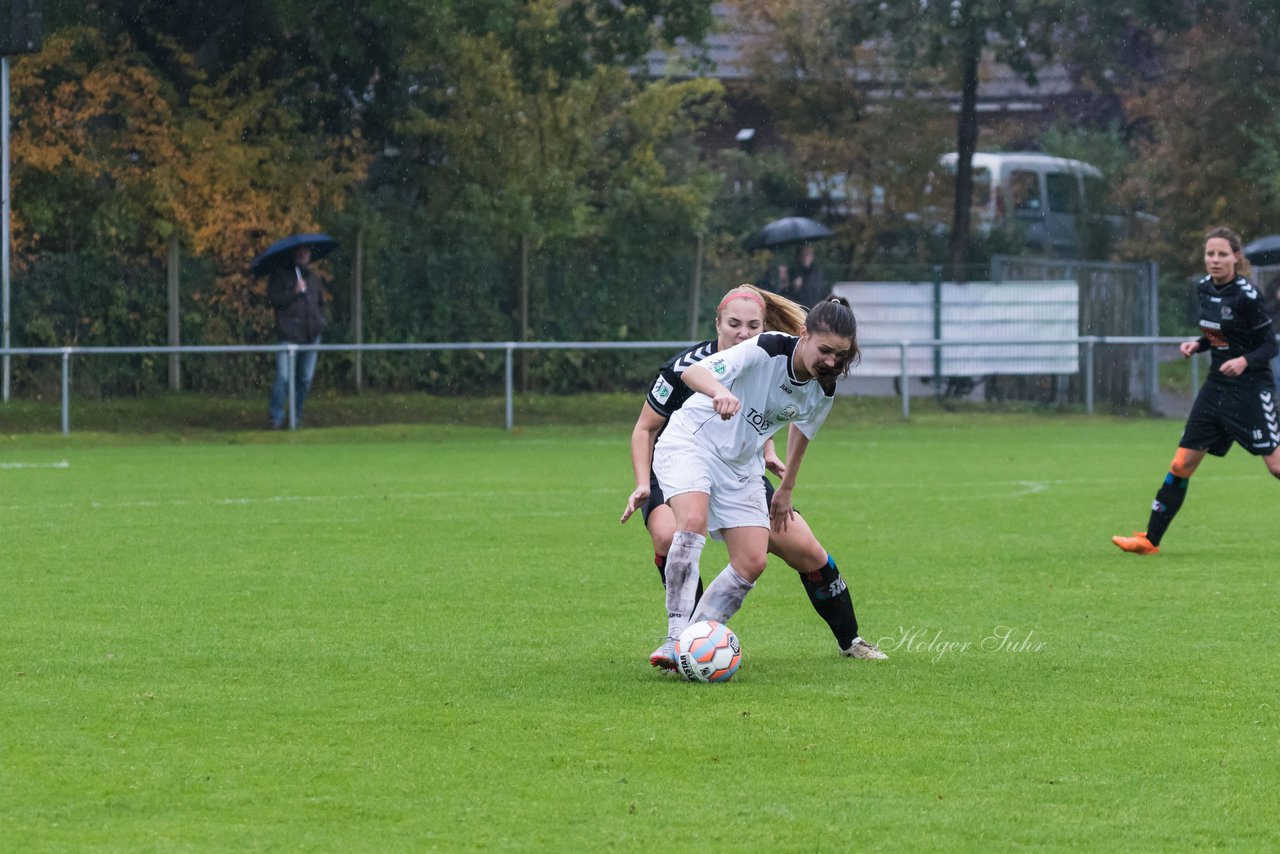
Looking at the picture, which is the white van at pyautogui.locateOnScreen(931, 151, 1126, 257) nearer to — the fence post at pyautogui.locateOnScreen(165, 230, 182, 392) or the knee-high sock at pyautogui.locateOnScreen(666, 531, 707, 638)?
the fence post at pyautogui.locateOnScreen(165, 230, 182, 392)

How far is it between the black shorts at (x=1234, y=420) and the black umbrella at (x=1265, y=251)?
1409 centimetres

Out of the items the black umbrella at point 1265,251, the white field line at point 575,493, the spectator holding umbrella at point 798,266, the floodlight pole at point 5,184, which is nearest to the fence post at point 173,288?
the floodlight pole at point 5,184

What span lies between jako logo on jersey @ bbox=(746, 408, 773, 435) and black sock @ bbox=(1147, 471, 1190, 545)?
16.4 ft

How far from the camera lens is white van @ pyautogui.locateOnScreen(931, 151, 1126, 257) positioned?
117 feet

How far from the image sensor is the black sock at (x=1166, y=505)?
1193 cm

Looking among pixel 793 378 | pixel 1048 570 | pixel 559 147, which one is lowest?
pixel 1048 570

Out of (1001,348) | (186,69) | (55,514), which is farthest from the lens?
(1001,348)

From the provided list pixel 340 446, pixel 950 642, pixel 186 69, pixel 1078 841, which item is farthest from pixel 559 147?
pixel 1078 841

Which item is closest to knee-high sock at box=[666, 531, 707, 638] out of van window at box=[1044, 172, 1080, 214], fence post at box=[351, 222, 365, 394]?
fence post at box=[351, 222, 365, 394]

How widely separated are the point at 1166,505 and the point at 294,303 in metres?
13.1

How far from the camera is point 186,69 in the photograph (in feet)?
82.6

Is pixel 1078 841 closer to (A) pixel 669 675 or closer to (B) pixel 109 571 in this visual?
(A) pixel 669 675

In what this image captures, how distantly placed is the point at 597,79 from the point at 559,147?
1093mm

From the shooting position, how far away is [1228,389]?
11930 millimetres
